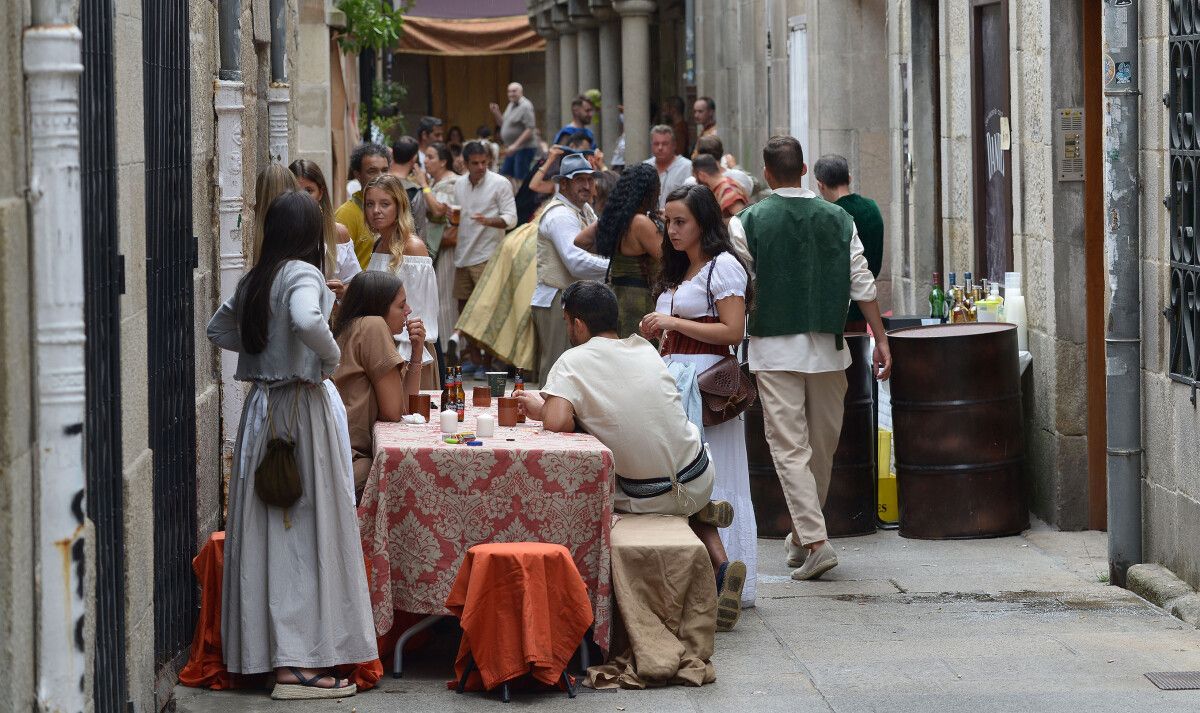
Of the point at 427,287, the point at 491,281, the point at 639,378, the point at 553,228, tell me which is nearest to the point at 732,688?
the point at 639,378

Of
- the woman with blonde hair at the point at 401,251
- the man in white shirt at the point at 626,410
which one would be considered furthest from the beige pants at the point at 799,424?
the woman with blonde hair at the point at 401,251

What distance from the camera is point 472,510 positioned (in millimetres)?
6336

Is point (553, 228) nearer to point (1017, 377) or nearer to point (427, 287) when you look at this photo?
point (427, 287)

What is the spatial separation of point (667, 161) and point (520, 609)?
9155 millimetres

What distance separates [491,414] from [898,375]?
100 inches

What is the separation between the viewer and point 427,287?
9.57m

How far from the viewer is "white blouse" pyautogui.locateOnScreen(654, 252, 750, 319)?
294 inches

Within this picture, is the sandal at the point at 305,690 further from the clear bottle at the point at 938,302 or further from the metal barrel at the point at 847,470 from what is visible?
the clear bottle at the point at 938,302

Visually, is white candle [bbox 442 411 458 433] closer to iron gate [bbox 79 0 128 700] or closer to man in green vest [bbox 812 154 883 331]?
iron gate [bbox 79 0 128 700]

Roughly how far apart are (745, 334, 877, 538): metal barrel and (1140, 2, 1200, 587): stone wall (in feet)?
5.25

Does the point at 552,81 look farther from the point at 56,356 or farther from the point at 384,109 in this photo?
the point at 56,356

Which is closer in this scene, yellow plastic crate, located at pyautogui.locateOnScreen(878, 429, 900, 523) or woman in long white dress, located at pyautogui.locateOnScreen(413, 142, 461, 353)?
yellow plastic crate, located at pyautogui.locateOnScreen(878, 429, 900, 523)


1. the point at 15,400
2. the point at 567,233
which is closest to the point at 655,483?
the point at 15,400

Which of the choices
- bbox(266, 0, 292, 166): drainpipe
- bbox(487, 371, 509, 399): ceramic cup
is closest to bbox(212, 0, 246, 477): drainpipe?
bbox(487, 371, 509, 399): ceramic cup
